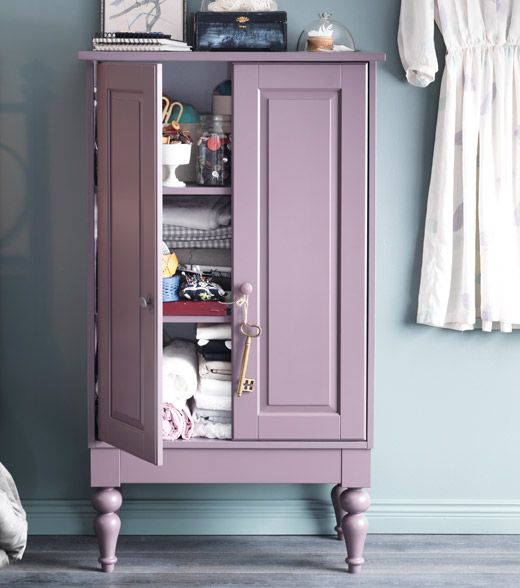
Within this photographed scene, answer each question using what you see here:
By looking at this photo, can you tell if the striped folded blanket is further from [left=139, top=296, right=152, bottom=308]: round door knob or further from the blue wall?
the blue wall

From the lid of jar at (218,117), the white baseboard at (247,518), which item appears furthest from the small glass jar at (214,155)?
the white baseboard at (247,518)

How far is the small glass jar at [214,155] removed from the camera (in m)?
2.94

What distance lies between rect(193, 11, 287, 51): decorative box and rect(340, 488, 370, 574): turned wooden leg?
4.56 ft

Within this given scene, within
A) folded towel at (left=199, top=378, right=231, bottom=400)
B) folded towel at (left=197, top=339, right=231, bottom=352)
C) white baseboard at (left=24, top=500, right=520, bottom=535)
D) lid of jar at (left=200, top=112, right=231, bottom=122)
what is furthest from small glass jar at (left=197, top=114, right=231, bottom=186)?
white baseboard at (left=24, top=500, right=520, bottom=535)

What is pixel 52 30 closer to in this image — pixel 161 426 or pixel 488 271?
pixel 161 426

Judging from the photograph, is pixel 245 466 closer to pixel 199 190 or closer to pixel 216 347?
pixel 216 347

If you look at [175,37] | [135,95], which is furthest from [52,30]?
[135,95]

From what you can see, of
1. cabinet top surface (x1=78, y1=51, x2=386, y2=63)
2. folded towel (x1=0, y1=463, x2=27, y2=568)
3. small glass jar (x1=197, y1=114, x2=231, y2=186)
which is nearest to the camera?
folded towel (x1=0, y1=463, x2=27, y2=568)

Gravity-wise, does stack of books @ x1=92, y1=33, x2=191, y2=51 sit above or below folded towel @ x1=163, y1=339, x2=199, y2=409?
above

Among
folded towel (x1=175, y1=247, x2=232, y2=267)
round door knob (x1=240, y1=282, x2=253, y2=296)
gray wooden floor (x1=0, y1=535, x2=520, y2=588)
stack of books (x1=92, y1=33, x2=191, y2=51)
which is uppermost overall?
stack of books (x1=92, y1=33, x2=191, y2=51)

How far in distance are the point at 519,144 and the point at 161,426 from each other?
1.50 metres

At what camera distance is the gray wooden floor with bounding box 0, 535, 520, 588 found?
2994mm

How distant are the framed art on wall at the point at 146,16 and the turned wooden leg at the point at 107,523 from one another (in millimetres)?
1485

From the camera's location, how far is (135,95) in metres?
2.76
